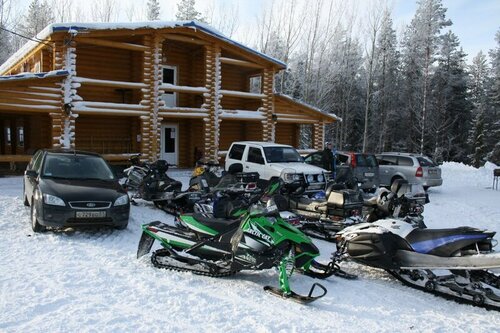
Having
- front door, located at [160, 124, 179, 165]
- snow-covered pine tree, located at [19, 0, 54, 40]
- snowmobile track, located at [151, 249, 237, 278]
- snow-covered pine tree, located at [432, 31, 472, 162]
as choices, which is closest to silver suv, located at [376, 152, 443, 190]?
front door, located at [160, 124, 179, 165]

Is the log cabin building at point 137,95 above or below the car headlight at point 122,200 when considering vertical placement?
above

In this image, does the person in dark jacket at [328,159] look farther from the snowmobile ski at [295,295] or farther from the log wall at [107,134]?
the snowmobile ski at [295,295]

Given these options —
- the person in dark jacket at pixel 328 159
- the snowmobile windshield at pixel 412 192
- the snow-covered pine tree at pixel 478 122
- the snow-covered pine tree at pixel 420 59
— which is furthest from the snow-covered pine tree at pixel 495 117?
the snowmobile windshield at pixel 412 192

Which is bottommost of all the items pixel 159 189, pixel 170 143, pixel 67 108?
pixel 159 189

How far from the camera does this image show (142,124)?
669 inches

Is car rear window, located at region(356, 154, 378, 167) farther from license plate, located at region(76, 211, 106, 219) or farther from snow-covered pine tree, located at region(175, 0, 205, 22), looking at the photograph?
snow-covered pine tree, located at region(175, 0, 205, 22)

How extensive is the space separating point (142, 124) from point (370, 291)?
43.7 feet

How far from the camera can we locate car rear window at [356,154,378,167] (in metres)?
15.1

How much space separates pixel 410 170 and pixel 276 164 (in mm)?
6206

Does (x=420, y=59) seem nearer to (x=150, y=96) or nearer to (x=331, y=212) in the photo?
(x=150, y=96)

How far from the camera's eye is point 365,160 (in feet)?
50.1

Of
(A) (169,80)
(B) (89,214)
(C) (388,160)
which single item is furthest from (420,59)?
(B) (89,214)

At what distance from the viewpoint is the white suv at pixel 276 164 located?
11688mm

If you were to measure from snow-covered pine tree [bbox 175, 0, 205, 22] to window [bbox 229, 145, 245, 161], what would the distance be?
1465 inches
